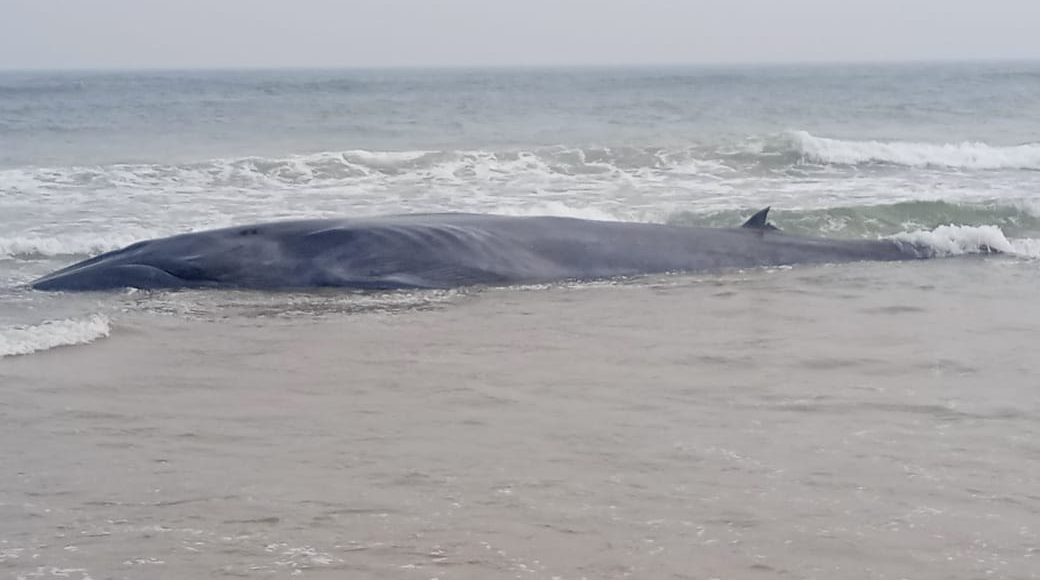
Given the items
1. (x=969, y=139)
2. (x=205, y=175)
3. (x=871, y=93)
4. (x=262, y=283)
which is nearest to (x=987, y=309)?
(x=262, y=283)

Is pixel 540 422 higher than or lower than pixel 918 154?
lower

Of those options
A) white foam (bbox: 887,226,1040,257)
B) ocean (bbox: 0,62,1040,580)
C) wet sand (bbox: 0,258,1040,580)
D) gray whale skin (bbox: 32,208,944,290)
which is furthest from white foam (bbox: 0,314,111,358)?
white foam (bbox: 887,226,1040,257)

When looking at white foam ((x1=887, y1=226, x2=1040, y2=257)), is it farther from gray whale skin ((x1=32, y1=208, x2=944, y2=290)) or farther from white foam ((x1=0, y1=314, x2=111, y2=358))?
white foam ((x1=0, y1=314, x2=111, y2=358))

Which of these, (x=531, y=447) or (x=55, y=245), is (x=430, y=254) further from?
(x=531, y=447)

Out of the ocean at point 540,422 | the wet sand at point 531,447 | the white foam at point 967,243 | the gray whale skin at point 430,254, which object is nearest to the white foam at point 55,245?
the ocean at point 540,422

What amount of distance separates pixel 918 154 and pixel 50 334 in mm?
21146

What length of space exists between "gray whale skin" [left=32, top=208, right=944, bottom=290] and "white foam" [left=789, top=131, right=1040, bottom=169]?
1306cm

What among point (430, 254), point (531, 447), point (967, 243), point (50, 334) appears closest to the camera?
point (531, 447)

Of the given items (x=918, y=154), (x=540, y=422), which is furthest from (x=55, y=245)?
(x=918, y=154)

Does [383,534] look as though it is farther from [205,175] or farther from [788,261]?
[205,175]

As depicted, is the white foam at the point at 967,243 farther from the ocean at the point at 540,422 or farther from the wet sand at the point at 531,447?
the wet sand at the point at 531,447

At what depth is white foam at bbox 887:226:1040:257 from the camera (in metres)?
12.2

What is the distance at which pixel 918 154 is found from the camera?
2575 centimetres

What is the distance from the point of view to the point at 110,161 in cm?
2541
